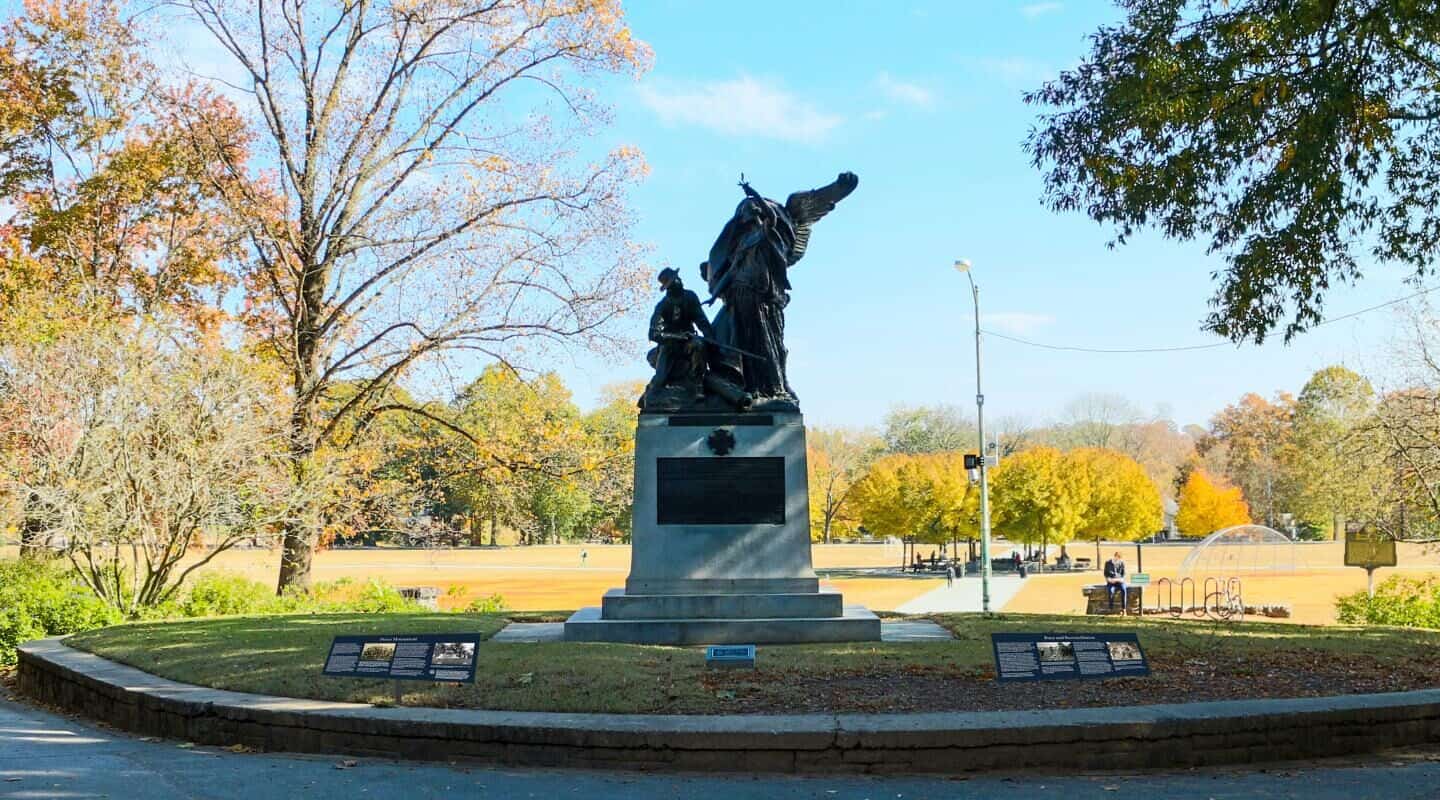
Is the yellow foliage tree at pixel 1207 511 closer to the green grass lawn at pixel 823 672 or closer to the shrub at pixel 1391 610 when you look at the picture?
the shrub at pixel 1391 610

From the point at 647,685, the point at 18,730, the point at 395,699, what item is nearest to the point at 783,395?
the point at 647,685

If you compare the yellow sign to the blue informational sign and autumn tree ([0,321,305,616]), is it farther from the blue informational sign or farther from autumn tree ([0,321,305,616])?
autumn tree ([0,321,305,616])

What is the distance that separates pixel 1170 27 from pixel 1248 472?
3909 inches

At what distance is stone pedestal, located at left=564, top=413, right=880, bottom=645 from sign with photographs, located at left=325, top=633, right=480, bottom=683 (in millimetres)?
3205

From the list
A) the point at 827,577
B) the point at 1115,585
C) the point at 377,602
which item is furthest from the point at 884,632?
the point at 827,577

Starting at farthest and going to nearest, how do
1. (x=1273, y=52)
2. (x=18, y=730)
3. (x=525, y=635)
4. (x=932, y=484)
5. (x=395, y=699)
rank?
(x=932, y=484)
(x=525, y=635)
(x=1273, y=52)
(x=18, y=730)
(x=395, y=699)

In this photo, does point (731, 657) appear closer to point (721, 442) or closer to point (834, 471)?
point (721, 442)

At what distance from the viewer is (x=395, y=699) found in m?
8.47

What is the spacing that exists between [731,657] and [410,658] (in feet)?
8.03

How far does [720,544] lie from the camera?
494 inches

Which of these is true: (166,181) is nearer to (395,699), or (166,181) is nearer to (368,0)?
(368,0)

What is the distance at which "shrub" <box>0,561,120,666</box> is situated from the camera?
15688mm

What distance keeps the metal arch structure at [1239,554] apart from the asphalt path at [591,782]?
25431 mm

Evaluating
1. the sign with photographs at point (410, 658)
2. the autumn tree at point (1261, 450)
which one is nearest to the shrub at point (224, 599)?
the sign with photographs at point (410, 658)
